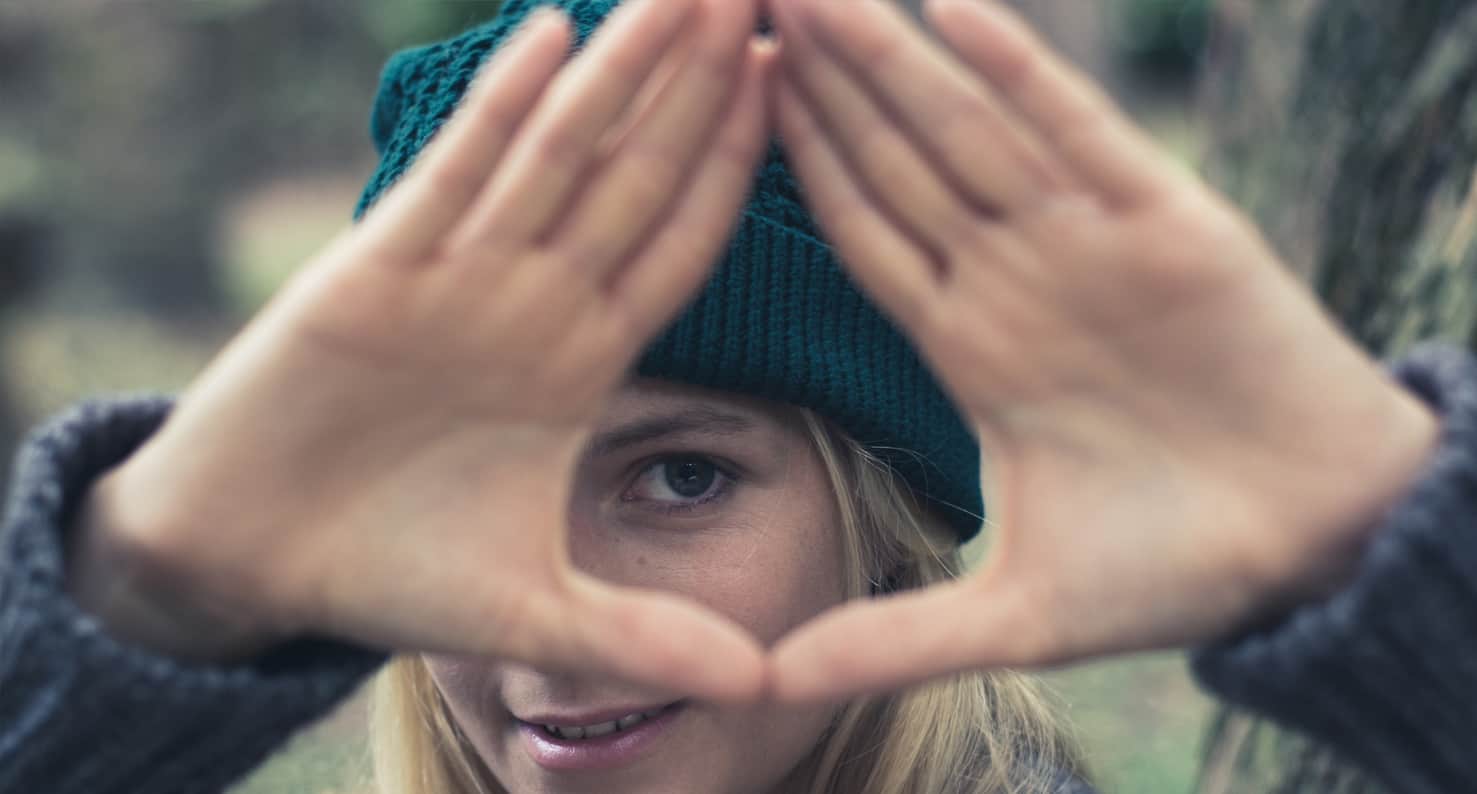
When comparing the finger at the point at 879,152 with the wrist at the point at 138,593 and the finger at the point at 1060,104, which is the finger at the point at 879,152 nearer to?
the finger at the point at 1060,104

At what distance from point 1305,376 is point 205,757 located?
94cm

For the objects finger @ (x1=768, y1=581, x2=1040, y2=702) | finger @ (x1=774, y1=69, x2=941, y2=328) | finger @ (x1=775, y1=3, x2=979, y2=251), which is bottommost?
finger @ (x1=768, y1=581, x2=1040, y2=702)

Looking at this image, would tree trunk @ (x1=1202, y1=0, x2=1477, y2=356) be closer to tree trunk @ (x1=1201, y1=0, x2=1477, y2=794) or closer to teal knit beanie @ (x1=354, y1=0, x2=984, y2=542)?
tree trunk @ (x1=1201, y1=0, x2=1477, y2=794)

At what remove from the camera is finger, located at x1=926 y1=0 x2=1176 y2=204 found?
3.41 feet

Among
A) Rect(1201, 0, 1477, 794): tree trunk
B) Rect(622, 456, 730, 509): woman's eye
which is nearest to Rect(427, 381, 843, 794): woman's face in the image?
Rect(622, 456, 730, 509): woman's eye

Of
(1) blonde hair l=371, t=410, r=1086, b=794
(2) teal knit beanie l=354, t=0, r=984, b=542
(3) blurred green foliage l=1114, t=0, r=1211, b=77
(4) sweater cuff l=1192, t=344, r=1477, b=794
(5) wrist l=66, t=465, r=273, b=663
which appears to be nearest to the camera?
(4) sweater cuff l=1192, t=344, r=1477, b=794

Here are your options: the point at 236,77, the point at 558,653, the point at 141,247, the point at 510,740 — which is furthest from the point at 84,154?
the point at 558,653

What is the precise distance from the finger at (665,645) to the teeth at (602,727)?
0.47 meters

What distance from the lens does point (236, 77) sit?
25.3 feet

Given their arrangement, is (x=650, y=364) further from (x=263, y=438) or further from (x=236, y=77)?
(x=236, y=77)

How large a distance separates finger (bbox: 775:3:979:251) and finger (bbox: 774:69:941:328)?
1 cm

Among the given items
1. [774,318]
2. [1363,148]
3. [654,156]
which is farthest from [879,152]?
[1363,148]

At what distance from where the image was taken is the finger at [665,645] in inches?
42.9

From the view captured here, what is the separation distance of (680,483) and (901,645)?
553mm
